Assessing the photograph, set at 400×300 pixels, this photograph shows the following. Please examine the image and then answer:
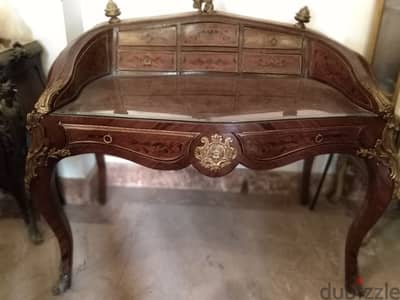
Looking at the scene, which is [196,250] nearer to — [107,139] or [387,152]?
[107,139]

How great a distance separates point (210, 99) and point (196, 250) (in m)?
0.66

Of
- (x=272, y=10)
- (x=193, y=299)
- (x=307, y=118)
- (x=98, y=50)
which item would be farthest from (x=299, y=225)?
(x=98, y=50)

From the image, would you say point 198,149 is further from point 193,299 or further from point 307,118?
point 193,299

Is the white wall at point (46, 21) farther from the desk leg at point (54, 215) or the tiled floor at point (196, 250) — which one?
the tiled floor at point (196, 250)

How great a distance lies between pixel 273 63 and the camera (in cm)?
145

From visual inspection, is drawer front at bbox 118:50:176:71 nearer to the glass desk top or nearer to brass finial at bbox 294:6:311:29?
the glass desk top

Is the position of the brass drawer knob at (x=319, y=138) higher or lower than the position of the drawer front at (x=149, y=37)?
lower

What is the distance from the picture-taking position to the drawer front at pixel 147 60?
146cm

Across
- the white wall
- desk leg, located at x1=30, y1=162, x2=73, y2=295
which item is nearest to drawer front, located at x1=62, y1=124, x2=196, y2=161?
desk leg, located at x1=30, y1=162, x2=73, y2=295

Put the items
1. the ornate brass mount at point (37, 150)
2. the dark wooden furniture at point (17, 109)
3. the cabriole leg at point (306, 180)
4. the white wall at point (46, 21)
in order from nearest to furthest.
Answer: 1. the ornate brass mount at point (37, 150)
2. the dark wooden furniture at point (17, 109)
3. the white wall at point (46, 21)
4. the cabriole leg at point (306, 180)

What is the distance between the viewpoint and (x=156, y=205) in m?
1.84

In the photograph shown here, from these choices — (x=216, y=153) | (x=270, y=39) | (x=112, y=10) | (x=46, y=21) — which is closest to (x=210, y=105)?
(x=216, y=153)

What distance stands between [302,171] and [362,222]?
0.57 m

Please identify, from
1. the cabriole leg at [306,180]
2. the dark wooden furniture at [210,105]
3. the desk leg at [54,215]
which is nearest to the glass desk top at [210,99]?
the dark wooden furniture at [210,105]
